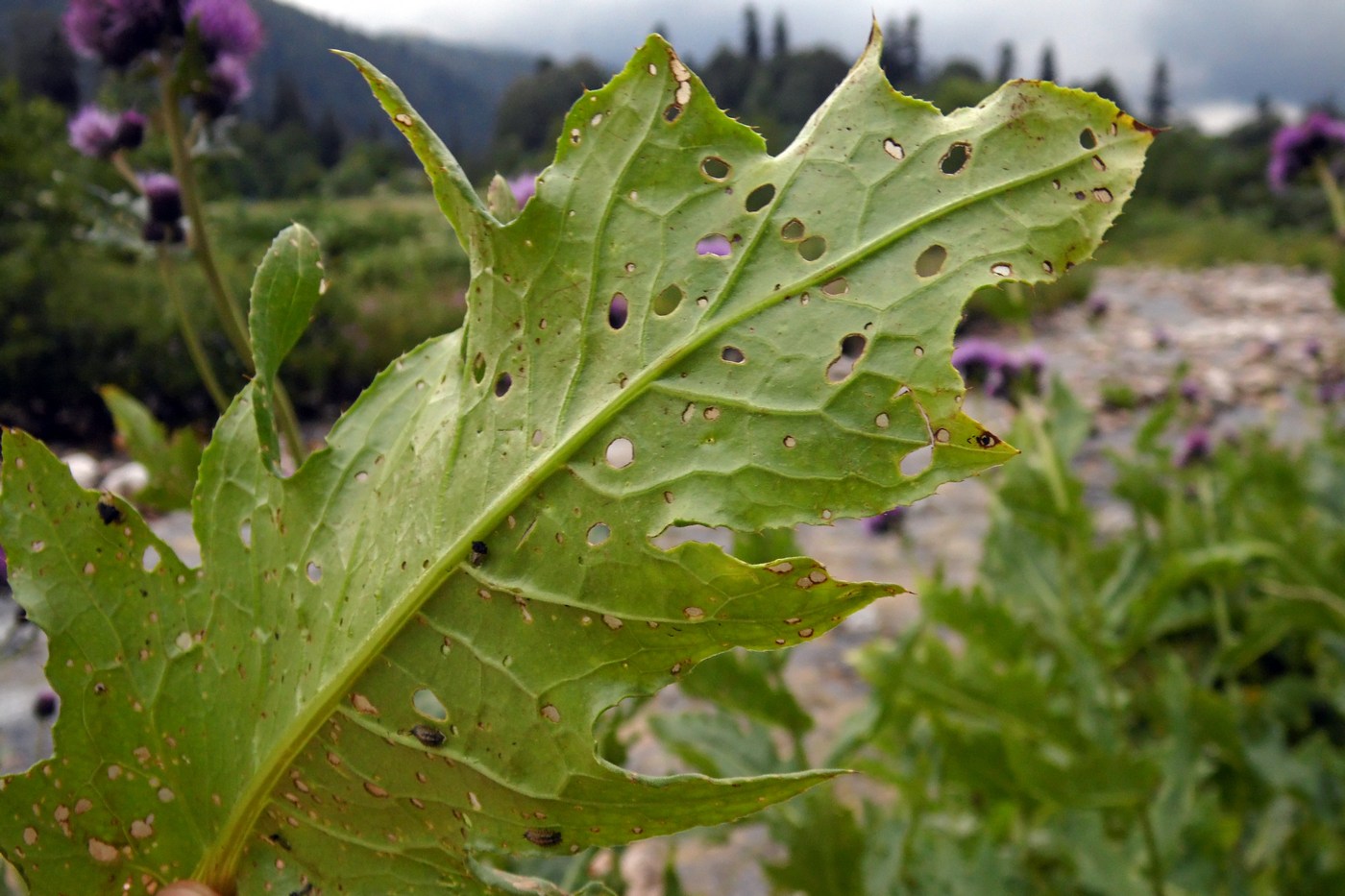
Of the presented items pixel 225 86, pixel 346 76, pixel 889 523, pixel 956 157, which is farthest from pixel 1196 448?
pixel 346 76

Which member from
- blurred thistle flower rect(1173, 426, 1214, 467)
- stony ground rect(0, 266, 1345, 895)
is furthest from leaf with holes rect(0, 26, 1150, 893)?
blurred thistle flower rect(1173, 426, 1214, 467)

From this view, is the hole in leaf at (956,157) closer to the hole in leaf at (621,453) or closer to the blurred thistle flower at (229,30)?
the hole in leaf at (621,453)

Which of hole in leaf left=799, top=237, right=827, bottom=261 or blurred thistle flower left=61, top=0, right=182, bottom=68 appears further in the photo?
blurred thistle flower left=61, top=0, right=182, bottom=68

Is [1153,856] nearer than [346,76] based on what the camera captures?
Yes

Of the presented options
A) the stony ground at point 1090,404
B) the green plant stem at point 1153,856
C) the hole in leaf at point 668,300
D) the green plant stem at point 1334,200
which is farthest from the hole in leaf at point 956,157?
the green plant stem at point 1334,200

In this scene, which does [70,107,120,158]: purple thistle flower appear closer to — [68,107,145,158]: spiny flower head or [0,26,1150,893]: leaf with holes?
[68,107,145,158]: spiny flower head

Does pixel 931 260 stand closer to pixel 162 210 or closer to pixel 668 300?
pixel 668 300

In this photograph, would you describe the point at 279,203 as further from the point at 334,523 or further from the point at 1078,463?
the point at 334,523
